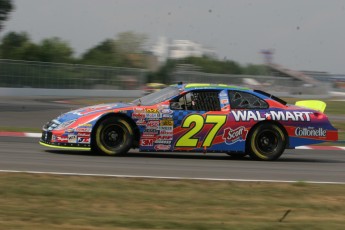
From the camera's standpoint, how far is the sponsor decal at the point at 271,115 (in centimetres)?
1171

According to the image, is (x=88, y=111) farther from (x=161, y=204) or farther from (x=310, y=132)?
(x=161, y=204)

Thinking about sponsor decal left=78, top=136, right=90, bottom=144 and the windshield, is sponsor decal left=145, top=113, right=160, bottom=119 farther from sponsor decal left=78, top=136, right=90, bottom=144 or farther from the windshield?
sponsor decal left=78, top=136, right=90, bottom=144

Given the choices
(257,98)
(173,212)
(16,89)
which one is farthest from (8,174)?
(16,89)

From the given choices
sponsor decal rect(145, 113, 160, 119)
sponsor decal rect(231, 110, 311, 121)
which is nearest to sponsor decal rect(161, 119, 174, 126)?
sponsor decal rect(145, 113, 160, 119)

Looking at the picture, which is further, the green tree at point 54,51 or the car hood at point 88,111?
the green tree at point 54,51

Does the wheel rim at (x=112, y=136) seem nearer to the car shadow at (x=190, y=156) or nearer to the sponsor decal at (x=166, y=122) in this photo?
the car shadow at (x=190, y=156)

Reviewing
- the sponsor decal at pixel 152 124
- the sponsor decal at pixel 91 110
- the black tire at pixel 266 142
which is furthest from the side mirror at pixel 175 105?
the black tire at pixel 266 142

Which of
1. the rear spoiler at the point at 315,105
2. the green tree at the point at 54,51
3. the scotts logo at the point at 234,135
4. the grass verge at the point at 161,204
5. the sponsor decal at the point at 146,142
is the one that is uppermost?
the green tree at the point at 54,51

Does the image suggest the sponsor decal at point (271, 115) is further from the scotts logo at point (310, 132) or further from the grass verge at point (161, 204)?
the grass verge at point (161, 204)

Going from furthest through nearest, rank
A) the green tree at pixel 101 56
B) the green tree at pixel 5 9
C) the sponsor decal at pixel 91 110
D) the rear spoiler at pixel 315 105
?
the green tree at pixel 101 56 → the green tree at pixel 5 9 → the rear spoiler at pixel 315 105 → the sponsor decal at pixel 91 110

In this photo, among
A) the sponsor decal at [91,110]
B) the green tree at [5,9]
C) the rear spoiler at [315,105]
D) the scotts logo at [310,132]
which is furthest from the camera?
the green tree at [5,9]

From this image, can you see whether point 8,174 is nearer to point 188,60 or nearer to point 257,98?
point 257,98

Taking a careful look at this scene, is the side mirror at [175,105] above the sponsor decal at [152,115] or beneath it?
above

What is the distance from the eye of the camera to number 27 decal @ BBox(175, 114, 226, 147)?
11.4 metres
